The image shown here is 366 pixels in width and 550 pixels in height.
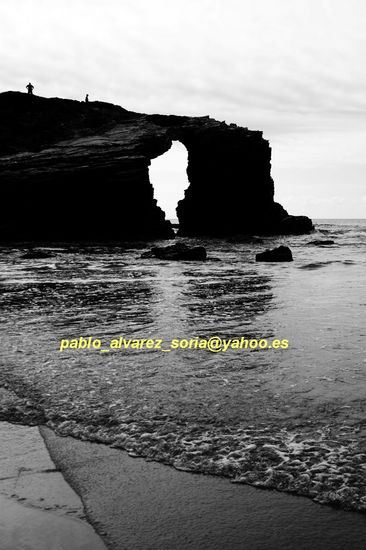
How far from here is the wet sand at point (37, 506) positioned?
7.80 ft

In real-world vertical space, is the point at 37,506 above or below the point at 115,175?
below

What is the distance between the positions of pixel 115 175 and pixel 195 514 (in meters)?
45.7

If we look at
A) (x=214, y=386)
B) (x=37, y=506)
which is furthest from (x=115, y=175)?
(x=37, y=506)

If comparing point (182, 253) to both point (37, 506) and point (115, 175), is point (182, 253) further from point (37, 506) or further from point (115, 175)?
point (115, 175)

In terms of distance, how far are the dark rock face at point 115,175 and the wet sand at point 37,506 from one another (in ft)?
146

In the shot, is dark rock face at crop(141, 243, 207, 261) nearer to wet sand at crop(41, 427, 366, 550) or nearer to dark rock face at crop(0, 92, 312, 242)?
wet sand at crop(41, 427, 366, 550)

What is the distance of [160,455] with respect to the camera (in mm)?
3309

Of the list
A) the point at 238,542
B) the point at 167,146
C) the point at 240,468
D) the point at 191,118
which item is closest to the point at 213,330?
the point at 240,468

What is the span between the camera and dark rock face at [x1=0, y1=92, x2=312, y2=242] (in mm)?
46812

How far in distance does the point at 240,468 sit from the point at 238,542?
72cm

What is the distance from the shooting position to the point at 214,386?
15.2ft

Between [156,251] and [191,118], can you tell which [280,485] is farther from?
[191,118]

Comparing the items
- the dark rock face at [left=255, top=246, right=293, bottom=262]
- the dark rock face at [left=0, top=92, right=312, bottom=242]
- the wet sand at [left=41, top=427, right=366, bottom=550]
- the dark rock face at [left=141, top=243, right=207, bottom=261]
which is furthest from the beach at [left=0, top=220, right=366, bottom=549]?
the dark rock face at [left=0, top=92, right=312, bottom=242]

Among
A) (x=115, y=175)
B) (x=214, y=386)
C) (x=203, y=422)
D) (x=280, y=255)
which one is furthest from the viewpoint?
(x=115, y=175)
